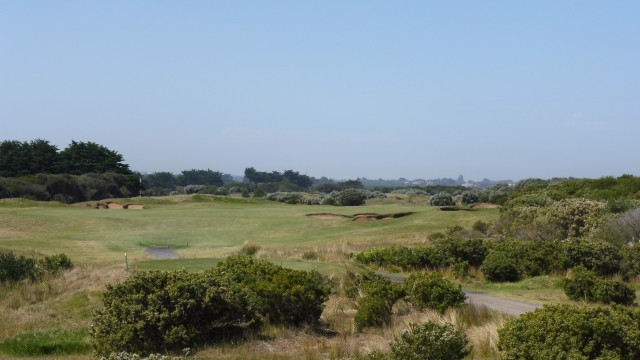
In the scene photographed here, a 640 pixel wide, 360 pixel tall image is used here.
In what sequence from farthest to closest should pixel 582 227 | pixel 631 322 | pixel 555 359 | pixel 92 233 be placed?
pixel 92 233 < pixel 582 227 < pixel 631 322 < pixel 555 359

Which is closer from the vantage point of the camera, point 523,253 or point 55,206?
point 523,253

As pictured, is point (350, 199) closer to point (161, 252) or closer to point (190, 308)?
point (161, 252)

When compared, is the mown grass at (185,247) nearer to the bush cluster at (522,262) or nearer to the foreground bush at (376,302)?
the foreground bush at (376,302)

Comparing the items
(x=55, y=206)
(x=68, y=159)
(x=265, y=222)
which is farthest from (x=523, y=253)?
(x=68, y=159)

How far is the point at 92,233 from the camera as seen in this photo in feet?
134

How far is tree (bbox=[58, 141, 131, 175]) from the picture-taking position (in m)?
101

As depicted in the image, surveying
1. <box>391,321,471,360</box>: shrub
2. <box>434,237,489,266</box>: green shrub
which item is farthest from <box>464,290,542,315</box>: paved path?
<box>434,237,489,266</box>: green shrub

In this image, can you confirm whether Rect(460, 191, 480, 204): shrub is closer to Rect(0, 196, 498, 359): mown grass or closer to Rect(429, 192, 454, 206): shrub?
Rect(429, 192, 454, 206): shrub

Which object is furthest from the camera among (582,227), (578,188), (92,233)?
(578,188)

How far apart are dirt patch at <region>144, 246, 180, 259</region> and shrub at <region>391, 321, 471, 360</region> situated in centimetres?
2209

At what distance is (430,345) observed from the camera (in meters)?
9.56

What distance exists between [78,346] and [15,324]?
266 cm

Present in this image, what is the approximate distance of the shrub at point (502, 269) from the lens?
74.7 ft

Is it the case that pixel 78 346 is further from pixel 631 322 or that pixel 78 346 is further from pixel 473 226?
pixel 473 226
